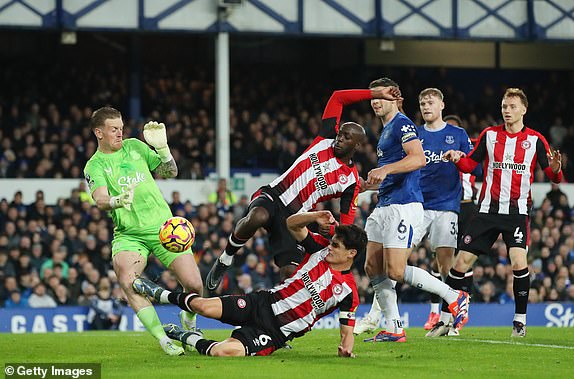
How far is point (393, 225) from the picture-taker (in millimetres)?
12367

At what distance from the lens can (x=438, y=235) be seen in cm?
1403

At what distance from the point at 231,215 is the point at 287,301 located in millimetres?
13422

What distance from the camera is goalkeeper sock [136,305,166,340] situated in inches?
429

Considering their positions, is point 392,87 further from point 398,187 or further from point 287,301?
point 287,301

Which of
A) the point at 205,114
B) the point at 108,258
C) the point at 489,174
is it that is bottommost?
the point at 108,258

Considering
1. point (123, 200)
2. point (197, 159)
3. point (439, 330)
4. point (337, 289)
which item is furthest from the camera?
point (197, 159)

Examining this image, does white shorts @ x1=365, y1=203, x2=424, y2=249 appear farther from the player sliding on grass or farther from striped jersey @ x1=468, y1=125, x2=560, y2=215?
the player sliding on grass

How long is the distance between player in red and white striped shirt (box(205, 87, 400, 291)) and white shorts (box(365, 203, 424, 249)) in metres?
0.80

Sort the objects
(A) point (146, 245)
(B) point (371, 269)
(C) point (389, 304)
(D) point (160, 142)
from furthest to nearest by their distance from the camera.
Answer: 1. (B) point (371, 269)
2. (C) point (389, 304)
3. (D) point (160, 142)
4. (A) point (146, 245)

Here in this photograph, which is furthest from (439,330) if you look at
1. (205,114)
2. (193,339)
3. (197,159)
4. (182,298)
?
(205,114)

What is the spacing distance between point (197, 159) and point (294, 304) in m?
17.3

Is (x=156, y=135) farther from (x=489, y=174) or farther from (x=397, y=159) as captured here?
(x=489, y=174)

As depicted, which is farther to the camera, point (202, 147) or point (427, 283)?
point (202, 147)

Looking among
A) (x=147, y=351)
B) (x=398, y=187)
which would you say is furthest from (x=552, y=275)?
(x=147, y=351)
